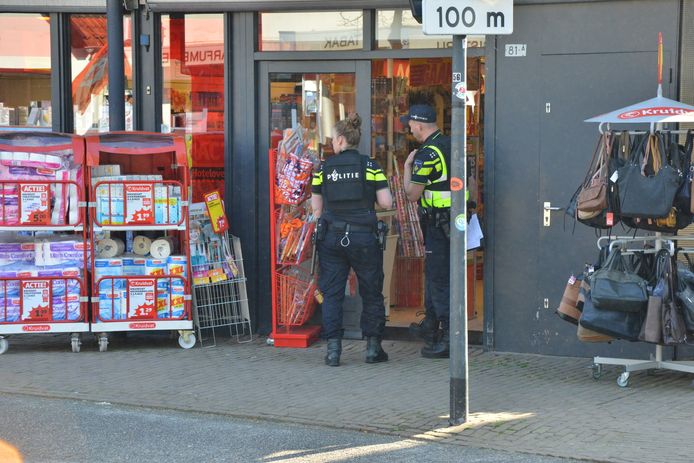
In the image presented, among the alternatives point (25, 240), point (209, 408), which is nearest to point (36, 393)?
point (209, 408)

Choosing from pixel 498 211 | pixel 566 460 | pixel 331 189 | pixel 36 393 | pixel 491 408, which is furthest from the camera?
pixel 498 211

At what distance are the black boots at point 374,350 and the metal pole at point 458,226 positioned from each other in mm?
2027

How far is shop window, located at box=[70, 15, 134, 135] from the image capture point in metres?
10.1

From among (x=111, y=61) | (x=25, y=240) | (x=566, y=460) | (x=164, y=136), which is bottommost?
(x=566, y=460)

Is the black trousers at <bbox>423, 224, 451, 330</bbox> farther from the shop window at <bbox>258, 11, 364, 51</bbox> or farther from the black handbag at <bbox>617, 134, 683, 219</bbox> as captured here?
the shop window at <bbox>258, 11, 364, 51</bbox>

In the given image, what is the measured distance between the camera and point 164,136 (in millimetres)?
8977

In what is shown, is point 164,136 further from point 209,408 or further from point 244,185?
point 209,408

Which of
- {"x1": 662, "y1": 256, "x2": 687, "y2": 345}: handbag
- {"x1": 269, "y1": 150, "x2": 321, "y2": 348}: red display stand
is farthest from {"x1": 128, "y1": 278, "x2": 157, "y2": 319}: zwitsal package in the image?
{"x1": 662, "y1": 256, "x2": 687, "y2": 345}: handbag

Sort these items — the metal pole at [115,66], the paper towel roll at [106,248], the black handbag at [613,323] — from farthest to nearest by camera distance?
the metal pole at [115,66]
the paper towel roll at [106,248]
the black handbag at [613,323]

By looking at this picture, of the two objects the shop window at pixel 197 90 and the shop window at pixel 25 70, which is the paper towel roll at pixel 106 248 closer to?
the shop window at pixel 197 90

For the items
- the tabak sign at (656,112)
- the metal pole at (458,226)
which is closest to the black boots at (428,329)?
the metal pole at (458,226)

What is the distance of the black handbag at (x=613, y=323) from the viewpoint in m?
7.34

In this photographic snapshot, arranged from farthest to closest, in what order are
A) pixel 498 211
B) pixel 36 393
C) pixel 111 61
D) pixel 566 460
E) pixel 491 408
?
pixel 111 61 → pixel 498 211 → pixel 36 393 → pixel 491 408 → pixel 566 460

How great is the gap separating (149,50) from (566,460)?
19.3ft
